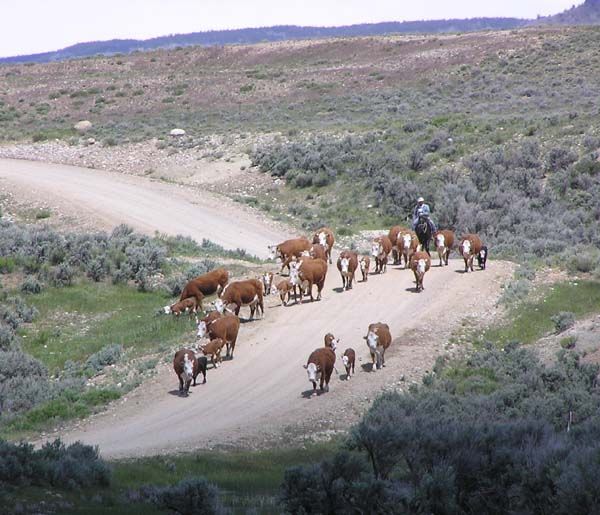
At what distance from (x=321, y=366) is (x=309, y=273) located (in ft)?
19.1

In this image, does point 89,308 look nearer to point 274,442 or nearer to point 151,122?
point 274,442

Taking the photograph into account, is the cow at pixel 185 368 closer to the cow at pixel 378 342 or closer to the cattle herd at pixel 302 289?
the cattle herd at pixel 302 289

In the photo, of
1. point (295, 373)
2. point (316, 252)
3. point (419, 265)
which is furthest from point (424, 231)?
point (295, 373)

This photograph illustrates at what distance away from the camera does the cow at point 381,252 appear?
28344 mm

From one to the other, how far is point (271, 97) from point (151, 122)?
12558 millimetres

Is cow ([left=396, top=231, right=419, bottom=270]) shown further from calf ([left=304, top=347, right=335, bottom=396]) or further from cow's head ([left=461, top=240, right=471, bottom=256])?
calf ([left=304, top=347, right=335, bottom=396])

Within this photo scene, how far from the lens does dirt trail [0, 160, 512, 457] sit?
742 inches

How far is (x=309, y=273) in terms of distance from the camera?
84.4 feet

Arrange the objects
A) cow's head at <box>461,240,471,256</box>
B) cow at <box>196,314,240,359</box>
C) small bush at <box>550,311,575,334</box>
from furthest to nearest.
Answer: cow's head at <box>461,240,471,256</box> → small bush at <box>550,311,575,334</box> → cow at <box>196,314,240,359</box>

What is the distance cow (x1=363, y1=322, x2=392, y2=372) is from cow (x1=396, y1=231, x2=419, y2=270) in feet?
25.2

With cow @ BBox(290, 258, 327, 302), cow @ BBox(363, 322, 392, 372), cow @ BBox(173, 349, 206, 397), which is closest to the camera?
cow @ BBox(173, 349, 206, 397)

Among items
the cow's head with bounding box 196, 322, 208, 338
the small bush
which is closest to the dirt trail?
the cow's head with bounding box 196, 322, 208, 338

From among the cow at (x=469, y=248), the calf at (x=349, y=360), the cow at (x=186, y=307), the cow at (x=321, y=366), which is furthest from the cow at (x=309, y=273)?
the cow at (x=321, y=366)

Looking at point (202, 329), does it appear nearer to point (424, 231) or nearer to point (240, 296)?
point (240, 296)
